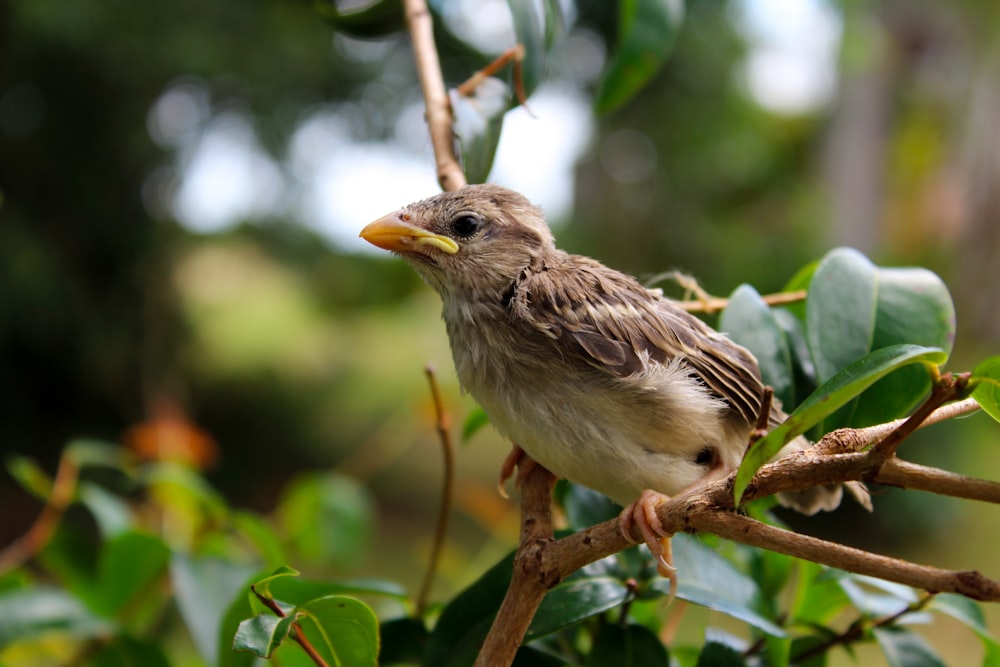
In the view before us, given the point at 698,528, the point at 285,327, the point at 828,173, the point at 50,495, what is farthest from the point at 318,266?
the point at 828,173

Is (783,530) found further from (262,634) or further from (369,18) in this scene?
(369,18)

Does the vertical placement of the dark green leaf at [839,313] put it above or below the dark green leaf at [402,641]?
above

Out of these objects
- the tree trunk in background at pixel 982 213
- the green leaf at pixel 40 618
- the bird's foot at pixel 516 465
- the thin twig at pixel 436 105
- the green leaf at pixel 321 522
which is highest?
the thin twig at pixel 436 105

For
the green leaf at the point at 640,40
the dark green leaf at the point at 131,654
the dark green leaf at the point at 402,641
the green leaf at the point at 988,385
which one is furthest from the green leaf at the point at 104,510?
the green leaf at the point at 988,385

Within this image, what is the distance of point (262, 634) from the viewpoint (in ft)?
1.88

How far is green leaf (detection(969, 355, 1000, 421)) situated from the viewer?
0.51 metres

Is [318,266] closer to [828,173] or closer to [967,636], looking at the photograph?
[967,636]

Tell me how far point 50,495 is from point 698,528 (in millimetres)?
1007

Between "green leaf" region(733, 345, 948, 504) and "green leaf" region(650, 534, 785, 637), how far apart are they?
0.81ft

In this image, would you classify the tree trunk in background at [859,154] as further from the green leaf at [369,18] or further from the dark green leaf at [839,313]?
the dark green leaf at [839,313]

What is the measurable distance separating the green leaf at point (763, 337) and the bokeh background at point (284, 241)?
216cm

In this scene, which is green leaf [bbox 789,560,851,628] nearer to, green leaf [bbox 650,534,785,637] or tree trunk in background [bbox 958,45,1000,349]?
green leaf [bbox 650,534,785,637]

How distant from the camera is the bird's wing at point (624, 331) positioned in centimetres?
86

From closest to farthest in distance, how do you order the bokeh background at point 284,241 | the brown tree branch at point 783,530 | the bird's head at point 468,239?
the brown tree branch at point 783,530 < the bird's head at point 468,239 < the bokeh background at point 284,241
